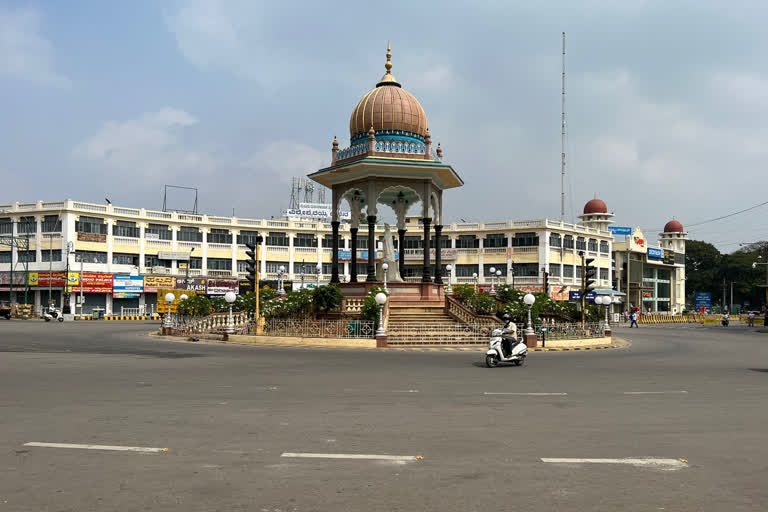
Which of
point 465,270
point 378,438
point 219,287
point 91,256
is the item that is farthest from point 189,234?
point 378,438

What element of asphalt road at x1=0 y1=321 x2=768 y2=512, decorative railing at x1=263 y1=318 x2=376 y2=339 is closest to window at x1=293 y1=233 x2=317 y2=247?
decorative railing at x1=263 y1=318 x2=376 y2=339

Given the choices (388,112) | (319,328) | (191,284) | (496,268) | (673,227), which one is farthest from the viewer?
(673,227)

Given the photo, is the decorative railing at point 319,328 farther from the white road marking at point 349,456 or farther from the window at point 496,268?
the window at point 496,268

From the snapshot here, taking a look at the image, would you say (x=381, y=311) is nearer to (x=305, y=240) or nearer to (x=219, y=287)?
(x=219, y=287)

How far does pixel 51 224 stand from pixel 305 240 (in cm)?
2720

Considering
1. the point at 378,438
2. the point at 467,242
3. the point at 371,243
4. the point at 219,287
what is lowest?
the point at 378,438

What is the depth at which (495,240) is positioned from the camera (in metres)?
77.5

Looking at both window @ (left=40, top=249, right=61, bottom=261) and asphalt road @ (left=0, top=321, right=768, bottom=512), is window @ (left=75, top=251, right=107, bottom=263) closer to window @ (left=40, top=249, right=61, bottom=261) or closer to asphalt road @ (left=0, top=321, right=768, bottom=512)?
window @ (left=40, top=249, right=61, bottom=261)

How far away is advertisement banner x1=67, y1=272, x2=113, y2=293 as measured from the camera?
210 ft

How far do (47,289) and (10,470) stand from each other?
216 ft

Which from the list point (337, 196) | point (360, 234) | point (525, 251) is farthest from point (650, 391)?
point (360, 234)

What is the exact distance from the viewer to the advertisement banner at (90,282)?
210ft

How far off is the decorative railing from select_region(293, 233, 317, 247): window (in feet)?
162

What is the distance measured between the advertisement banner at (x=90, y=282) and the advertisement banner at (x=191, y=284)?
6.94 metres
